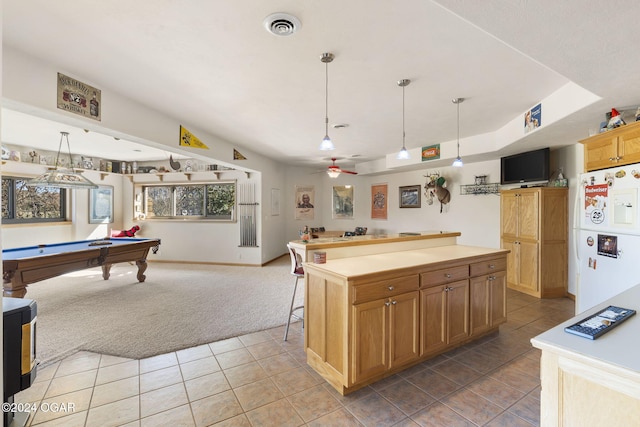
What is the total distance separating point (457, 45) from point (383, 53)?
55 centimetres

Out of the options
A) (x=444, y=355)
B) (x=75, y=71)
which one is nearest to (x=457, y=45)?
(x=444, y=355)

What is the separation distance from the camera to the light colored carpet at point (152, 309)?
297cm

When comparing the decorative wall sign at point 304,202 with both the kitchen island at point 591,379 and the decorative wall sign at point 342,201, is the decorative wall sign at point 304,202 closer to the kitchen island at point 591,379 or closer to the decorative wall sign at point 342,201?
the decorative wall sign at point 342,201

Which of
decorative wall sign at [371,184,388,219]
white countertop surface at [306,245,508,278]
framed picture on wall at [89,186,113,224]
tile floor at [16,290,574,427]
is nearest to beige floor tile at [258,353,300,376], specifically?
tile floor at [16,290,574,427]

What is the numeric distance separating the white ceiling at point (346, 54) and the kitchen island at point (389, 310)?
171cm

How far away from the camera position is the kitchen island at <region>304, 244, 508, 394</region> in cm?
209

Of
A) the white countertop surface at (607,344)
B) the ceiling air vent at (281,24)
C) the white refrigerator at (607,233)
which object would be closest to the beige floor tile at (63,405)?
the white countertop surface at (607,344)

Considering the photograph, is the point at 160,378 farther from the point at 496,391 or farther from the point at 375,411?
the point at 496,391

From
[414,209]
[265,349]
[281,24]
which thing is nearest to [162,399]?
[265,349]

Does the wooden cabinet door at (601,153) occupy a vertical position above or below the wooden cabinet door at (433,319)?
above

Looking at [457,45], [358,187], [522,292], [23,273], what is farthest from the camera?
[358,187]

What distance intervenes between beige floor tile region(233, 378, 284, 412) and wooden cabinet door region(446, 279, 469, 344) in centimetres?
161

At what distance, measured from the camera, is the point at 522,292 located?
4586mm

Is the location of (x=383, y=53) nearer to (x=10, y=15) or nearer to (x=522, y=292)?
(x=10, y=15)
